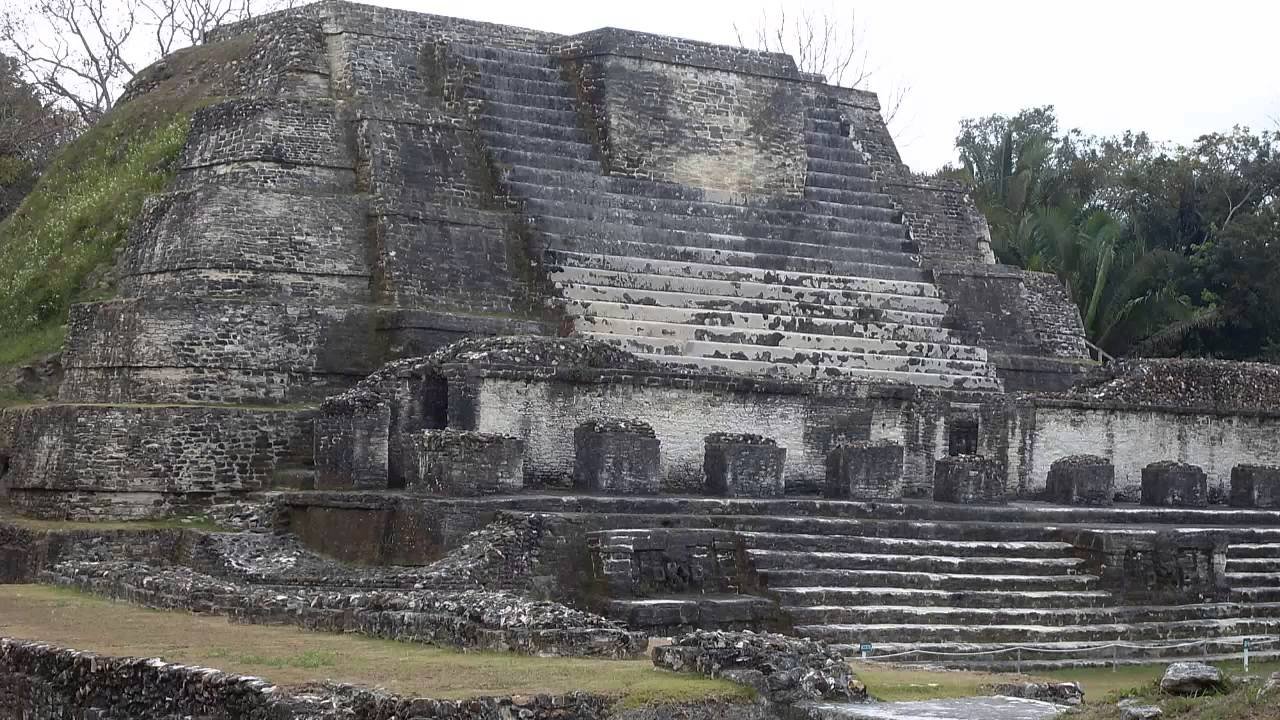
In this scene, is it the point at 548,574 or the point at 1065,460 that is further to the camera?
the point at 1065,460

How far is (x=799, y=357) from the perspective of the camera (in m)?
20.5

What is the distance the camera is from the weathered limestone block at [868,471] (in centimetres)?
1836

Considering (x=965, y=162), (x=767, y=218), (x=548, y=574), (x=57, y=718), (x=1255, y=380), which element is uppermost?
(x=965, y=162)

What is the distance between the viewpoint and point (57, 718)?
38.4 feet

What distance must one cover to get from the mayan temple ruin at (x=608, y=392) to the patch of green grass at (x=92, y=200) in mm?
526

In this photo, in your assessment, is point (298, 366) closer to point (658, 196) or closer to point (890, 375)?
point (658, 196)

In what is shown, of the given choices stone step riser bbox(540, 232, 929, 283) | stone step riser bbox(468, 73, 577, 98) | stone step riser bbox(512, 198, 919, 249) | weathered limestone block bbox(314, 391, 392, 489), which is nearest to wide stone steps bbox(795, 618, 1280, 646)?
weathered limestone block bbox(314, 391, 392, 489)

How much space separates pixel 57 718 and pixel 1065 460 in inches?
471

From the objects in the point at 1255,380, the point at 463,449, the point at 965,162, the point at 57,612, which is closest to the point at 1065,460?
the point at 1255,380

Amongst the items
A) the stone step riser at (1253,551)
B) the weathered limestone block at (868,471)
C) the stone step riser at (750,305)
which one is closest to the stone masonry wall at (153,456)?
the stone step riser at (750,305)

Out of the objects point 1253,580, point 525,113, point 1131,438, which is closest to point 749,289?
point 525,113

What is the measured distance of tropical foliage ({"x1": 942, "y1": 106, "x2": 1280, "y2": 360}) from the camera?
32.0m

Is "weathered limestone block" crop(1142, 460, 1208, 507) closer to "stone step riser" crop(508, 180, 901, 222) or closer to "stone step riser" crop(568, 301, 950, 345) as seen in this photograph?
"stone step riser" crop(568, 301, 950, 345)

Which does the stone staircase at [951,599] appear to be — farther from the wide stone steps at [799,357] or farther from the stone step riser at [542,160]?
the stone step riser at [542,160]
